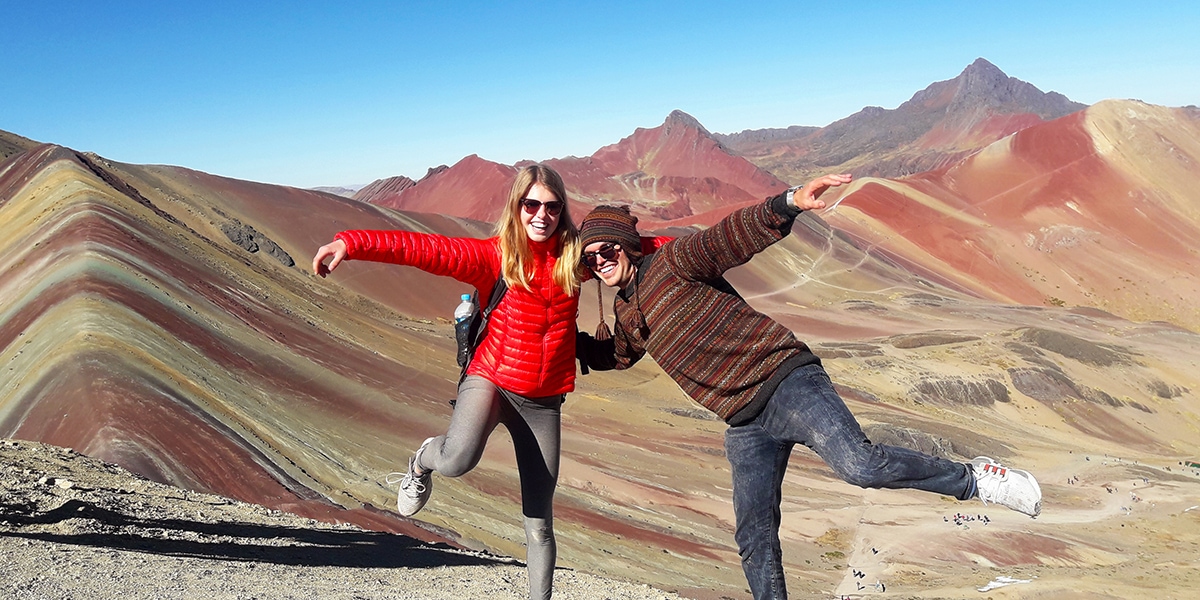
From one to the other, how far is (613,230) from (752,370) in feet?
2.50

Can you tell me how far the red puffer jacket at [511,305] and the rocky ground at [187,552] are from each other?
5.21 ft

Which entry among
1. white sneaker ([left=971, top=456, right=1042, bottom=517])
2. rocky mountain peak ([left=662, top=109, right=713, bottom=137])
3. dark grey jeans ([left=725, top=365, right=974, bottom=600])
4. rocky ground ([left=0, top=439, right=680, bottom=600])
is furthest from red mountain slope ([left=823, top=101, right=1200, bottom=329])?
dark grey jeans ([left=725, top=365, right=974, bottom=600])

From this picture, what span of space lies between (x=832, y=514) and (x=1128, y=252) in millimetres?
52705

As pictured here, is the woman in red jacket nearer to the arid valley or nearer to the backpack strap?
the backpack strap

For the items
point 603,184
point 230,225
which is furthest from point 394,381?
point 603,184

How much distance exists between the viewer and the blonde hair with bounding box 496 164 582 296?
3451mm

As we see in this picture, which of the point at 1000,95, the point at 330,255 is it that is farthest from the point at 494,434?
the point at 1000,95

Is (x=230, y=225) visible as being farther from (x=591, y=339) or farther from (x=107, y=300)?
(x=591, y=339)

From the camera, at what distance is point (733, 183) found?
97000mm

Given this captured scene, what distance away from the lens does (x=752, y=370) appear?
3273 mm

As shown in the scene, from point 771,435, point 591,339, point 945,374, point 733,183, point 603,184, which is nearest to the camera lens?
point 771,435

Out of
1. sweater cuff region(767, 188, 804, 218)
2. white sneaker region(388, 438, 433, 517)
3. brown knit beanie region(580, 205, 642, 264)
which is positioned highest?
sweater cuff region(767, 188, 804, 218)

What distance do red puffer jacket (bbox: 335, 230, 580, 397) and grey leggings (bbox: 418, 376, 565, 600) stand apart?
0.08m

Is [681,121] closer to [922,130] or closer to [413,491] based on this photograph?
[922,130]
